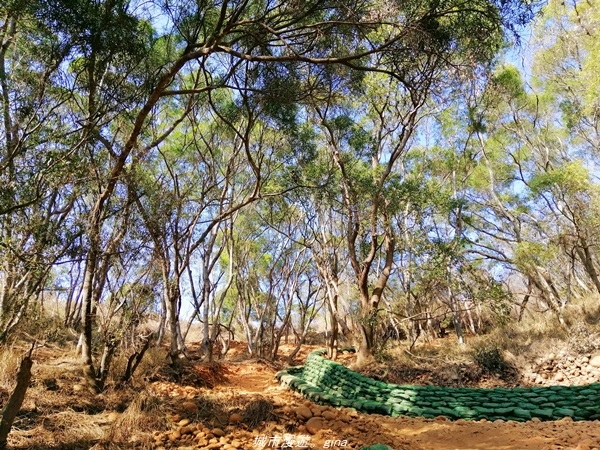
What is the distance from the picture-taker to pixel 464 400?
6254 mm

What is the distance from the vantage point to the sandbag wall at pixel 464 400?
566 cm

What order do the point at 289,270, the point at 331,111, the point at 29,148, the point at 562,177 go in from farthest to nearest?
the point at 289,270, the point at 331,111, the point at 562,177, the point at 29,148

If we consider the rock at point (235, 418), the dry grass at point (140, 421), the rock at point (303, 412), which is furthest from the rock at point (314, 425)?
the dry grass at point (140, 421)

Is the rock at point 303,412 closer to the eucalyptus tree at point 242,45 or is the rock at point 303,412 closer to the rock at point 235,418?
the rock at point 235,418

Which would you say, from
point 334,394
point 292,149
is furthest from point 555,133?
point 334,394

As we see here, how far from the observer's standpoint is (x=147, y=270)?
7.02m

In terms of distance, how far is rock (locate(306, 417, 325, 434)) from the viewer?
13.3 ft

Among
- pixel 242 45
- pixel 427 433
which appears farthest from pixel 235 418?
pixel 242 45

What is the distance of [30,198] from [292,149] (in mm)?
6521

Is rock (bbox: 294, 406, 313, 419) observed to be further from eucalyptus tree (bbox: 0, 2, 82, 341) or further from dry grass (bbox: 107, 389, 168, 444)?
eucalyptus tree (bbox: 0, 2, 82, 341)

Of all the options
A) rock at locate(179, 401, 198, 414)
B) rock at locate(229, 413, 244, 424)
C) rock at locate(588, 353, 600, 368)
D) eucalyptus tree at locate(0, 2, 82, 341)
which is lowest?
rock at locate(588, 353, 600, 368)

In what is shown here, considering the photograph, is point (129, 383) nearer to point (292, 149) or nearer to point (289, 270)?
point (292, 149)

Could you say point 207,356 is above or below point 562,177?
below

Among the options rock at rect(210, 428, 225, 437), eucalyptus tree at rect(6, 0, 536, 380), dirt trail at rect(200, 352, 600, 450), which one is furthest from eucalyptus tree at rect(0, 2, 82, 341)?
dirt trail at rect(200, 352, 600, 450)
